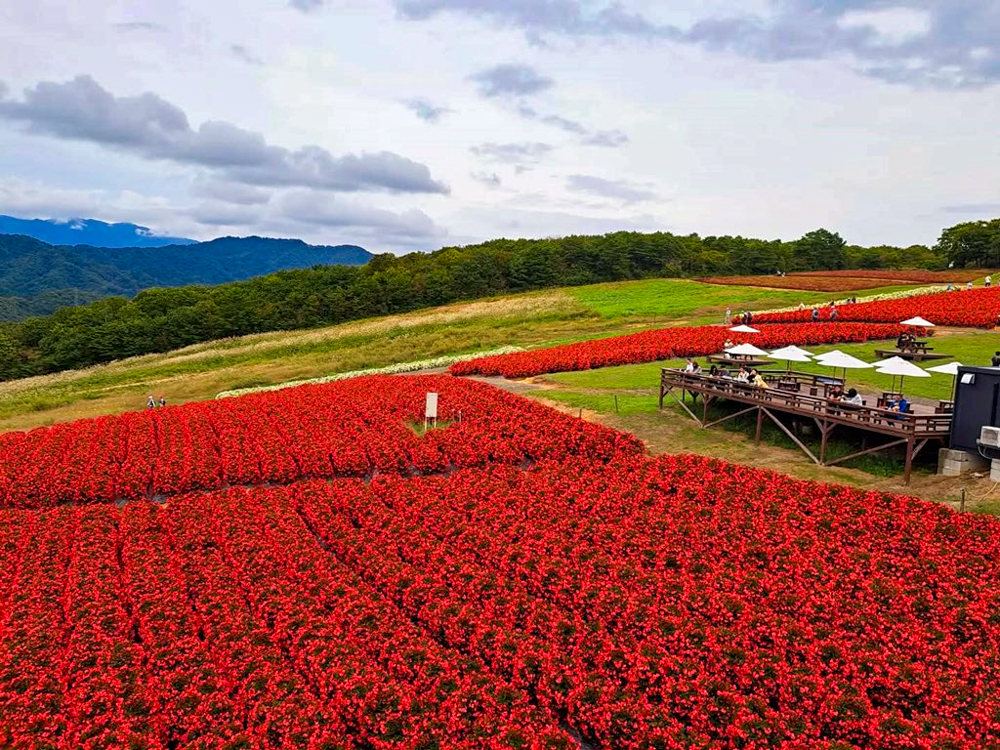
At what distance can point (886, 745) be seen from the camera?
33.4 feet

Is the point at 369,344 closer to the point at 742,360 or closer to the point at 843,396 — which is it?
the point at 742,360

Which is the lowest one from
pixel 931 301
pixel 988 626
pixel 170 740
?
pixel 170 740

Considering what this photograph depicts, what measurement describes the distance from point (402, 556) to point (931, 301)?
52.0m

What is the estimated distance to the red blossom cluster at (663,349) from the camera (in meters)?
42.5

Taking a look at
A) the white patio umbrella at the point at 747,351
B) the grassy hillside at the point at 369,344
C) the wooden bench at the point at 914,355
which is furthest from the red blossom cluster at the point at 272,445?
the wooden bench at the point at 914,355

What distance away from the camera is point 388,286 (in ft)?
384

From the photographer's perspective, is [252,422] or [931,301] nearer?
[252,422]

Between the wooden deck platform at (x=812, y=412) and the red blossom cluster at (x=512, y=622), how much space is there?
10.2ft

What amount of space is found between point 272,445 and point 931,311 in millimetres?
46563

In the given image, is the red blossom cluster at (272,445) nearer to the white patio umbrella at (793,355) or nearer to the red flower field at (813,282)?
the white patio umbrella at (793,355)

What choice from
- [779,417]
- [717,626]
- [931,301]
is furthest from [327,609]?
[931,301]

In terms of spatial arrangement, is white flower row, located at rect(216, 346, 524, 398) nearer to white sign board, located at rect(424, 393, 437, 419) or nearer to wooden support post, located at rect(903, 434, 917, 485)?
white sign board, located at rect(424, 393, 437, 419)

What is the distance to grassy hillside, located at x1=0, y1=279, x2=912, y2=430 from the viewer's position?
51.9 m

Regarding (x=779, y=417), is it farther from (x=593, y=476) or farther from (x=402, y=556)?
(x=402, y=556)
